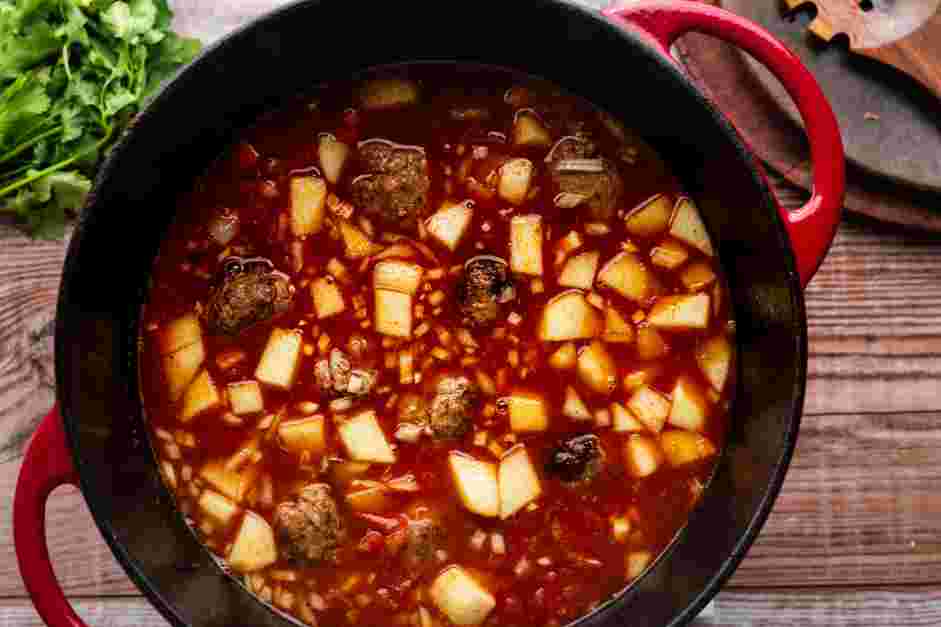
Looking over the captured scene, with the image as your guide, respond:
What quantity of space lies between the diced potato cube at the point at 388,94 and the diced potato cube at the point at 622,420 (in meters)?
0.95

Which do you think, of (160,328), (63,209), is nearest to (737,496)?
(160,328)

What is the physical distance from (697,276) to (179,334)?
1.36 m

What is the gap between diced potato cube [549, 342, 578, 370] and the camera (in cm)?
289

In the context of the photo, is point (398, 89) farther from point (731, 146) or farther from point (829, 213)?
point (829, 213)

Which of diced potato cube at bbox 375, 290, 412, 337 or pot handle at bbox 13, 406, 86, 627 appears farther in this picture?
diced potato cube at bbox 375, 290, 412, 337

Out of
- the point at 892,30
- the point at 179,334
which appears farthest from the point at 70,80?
the point at 892,30

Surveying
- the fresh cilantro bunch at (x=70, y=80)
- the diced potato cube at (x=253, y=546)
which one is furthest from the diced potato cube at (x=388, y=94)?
the diced potato cube at (x=253, y=546)

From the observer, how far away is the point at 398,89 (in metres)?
2.91

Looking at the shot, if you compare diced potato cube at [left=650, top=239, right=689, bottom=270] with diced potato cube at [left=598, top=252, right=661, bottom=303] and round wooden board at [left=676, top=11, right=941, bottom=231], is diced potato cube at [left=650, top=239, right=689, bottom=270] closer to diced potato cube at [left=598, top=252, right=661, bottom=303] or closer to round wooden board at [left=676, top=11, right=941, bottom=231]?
diced potato cube at [left=598, top=252, right=661, bottom=303]

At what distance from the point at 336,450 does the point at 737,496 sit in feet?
3.41

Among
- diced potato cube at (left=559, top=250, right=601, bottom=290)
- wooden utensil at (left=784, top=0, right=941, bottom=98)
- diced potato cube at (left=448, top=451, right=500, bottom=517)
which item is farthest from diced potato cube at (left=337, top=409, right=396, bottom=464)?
wooden utensil at (left=784, top=0, right=941, bottom=98)

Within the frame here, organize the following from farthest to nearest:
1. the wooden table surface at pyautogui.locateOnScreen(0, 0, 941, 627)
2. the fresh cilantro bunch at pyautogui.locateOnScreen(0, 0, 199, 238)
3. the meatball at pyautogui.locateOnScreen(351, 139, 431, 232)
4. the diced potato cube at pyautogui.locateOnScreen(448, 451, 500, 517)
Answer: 1. the wooden table surface at pyautogui.locateOnScreen(0, 0, 941, 627)
2. the fresh cilantro bunch at pyautogui.locateOnScreen(0, 0, 199, 238)
3. the diced potato cube at pyautogui.locateOnScreen(448, 451, 500, 517)
4. the meatball at pyautogui.locateOnScreen(351, 139, 431, 232)

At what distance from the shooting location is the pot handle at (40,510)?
2654 mm

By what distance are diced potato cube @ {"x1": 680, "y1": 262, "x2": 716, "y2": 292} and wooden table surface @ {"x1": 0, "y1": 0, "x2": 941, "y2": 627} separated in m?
0.39
